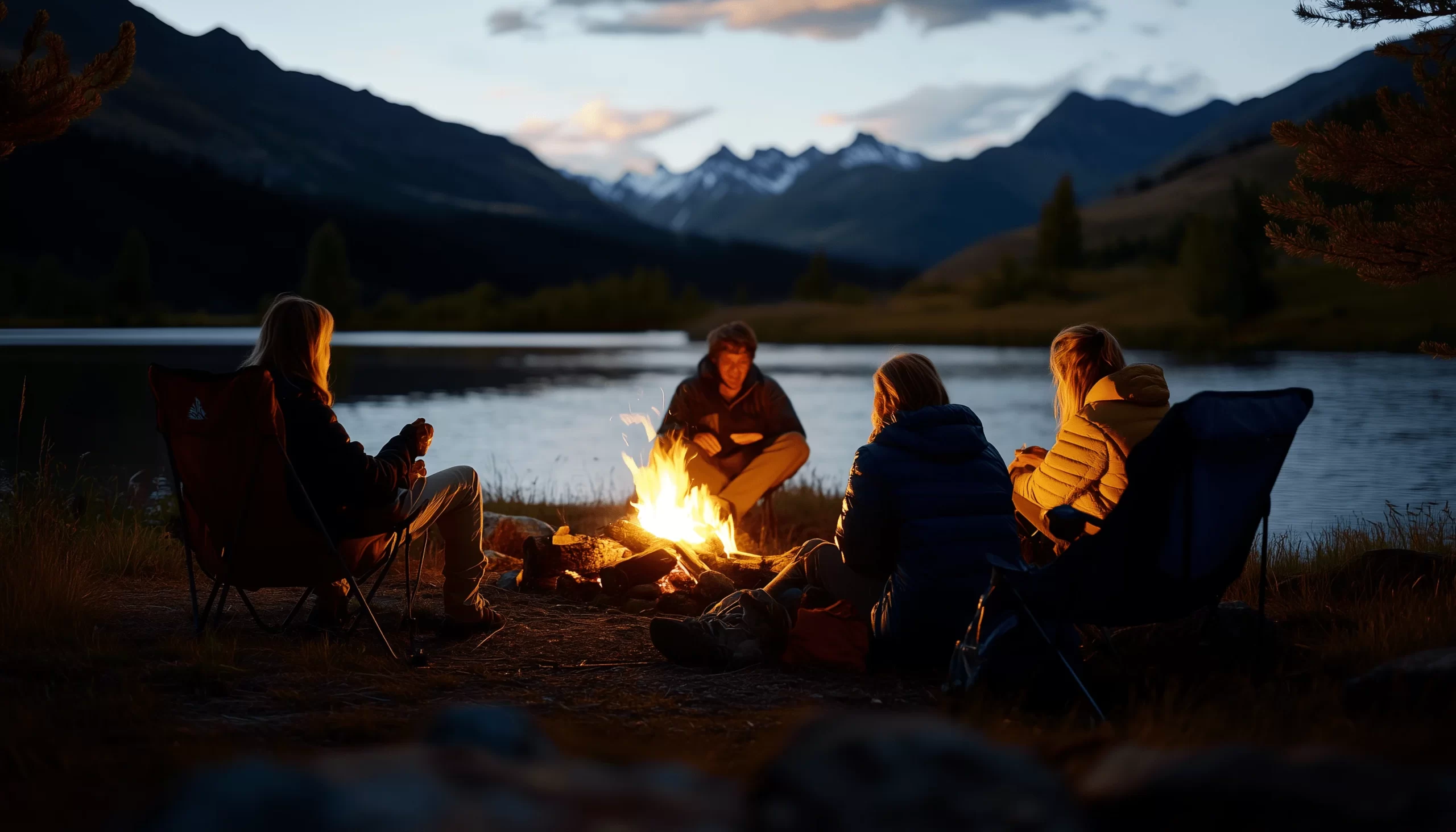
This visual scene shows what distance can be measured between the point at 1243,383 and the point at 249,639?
27142mm

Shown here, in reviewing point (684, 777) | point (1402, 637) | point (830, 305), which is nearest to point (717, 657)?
point (1402, 637)

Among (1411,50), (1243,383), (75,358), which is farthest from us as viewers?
(75,358)

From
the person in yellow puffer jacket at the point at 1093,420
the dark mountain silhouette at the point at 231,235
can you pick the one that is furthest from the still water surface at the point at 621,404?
the dark mountain silhouette at the point at 231,235

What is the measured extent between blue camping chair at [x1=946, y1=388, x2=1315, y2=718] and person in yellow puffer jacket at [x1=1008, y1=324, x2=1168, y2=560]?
1.38ft

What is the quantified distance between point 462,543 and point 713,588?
1.26 metres

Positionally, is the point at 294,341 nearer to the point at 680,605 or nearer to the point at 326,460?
the point at 326,460

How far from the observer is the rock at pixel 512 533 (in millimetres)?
6539

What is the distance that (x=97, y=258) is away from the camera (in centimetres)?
10106

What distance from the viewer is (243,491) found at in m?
3.88

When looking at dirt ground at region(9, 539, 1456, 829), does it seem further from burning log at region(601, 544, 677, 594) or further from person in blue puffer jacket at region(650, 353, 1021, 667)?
burning log at region(601, 544, 677, 594)

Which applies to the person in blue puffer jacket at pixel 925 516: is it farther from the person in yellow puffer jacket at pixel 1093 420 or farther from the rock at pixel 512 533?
the rock at pixel 512 533

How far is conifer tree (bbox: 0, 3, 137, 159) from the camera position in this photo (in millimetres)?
4992

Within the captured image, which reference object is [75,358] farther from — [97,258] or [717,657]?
[97,258]

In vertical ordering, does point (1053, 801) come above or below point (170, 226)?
below
